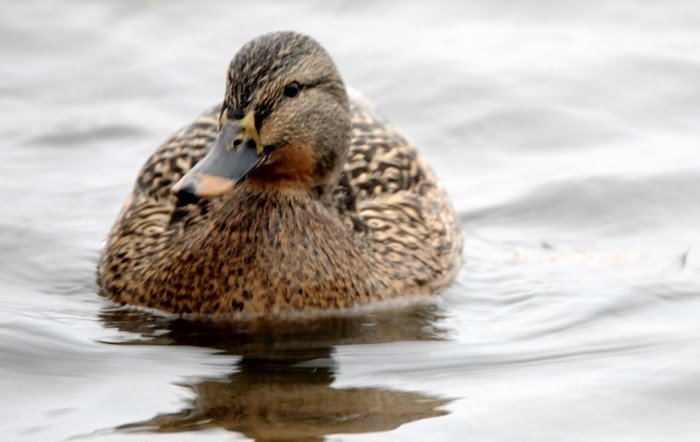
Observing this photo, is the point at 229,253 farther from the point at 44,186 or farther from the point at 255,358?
the point at 44,186

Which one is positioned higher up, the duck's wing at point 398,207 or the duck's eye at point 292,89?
the duck's eye at point 292,89

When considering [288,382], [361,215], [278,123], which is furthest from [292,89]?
[288,382]

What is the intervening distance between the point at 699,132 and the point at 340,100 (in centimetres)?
423

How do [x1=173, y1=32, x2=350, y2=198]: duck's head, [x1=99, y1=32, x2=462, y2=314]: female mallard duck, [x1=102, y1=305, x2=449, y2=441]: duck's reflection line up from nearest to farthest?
[x1=102, y1=305, x2=449, y2=441]: duck's reflection → [x1=173, y1=32, x2=350, y2=198]: duck's head → [x1=99, y1=32, x2=462, y2=314]: female mallard duck

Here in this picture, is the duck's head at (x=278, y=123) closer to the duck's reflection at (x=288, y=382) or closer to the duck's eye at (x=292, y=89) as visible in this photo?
the duck's eye at (x=292, y=89)

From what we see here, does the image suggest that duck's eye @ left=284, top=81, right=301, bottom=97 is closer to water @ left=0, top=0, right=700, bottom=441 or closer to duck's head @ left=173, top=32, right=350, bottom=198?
duck's head @ left=173, top=32, right=350, bottom=198

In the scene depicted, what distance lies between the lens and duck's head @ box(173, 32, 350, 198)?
24.5 feet

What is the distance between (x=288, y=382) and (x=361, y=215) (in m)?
1.91

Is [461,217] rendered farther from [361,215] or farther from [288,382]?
[288,382]

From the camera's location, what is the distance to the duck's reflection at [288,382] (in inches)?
257

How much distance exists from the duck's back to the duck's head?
42cm

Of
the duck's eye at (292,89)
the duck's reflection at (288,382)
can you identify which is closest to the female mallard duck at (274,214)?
the duck's eye at (292,89)

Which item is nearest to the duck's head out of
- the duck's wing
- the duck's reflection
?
the duck's wing

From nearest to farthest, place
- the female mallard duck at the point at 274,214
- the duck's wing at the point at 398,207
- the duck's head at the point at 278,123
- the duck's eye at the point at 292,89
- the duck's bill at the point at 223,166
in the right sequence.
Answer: the duck's bill at the point at 223,166
the duck's head at the point at 278,123
the female mallard duck at the point at 274,214
the duck's eye at the point at 292,89
the duck's wing at the point at 398,207
